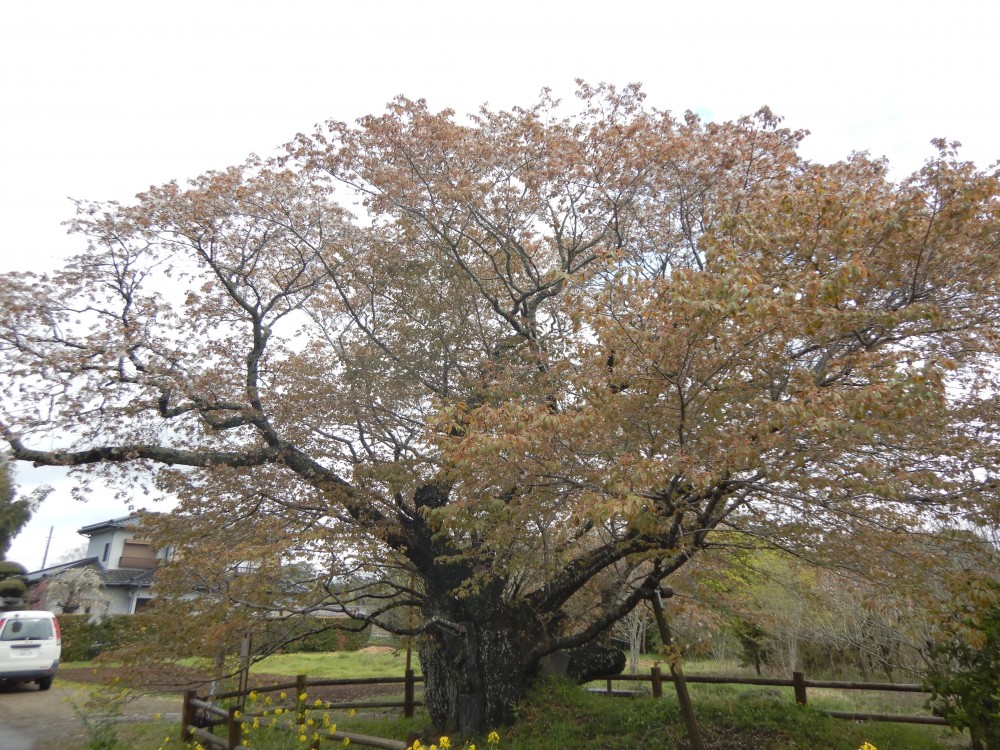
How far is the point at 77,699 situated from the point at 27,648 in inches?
136

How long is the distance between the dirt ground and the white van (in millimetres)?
440

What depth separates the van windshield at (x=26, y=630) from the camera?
1462 centimetres

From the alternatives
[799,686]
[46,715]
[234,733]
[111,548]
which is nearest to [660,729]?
[799,686]

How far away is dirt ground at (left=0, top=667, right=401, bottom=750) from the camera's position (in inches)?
323

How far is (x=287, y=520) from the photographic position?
9.47m

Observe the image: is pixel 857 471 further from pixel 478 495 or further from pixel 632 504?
pixel 478 495

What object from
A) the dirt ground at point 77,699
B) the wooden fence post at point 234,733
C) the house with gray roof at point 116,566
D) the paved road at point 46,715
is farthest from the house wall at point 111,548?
the wooden fence post at point 234,733

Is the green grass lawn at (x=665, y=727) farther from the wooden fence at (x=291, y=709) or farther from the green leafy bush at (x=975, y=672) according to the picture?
the green leafy bush at (x=975, y=672)

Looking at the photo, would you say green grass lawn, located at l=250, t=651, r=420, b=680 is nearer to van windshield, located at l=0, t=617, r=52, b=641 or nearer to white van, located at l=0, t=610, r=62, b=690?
white van, located at l=0, t=610, r=62, b=690

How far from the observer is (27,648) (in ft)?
48.2

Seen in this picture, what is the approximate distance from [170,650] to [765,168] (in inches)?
398

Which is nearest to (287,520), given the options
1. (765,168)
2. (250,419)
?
(250,419)

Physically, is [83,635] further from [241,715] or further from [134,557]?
[241,715]

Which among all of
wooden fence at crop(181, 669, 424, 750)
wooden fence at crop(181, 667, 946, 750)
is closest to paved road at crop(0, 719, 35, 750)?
wooden fence at crop(181, 669, 424, 750)
